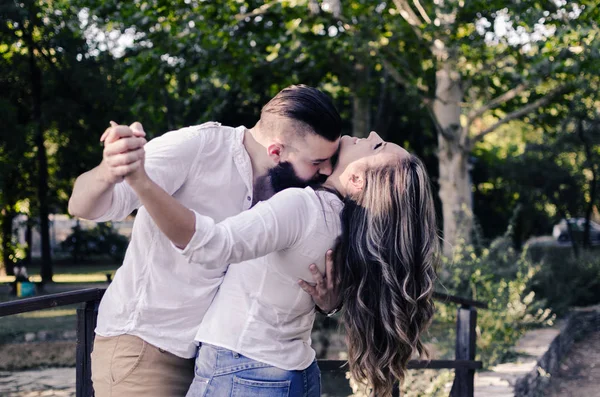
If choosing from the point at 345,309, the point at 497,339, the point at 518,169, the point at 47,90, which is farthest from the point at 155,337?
the point at 518,169

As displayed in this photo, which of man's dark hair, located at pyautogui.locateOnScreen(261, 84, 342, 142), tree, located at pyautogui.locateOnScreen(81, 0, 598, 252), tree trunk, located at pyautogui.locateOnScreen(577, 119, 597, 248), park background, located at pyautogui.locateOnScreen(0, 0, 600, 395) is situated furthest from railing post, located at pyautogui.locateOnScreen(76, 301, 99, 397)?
tree trunk, located at pyautogui.locateOnScreen(577, 119, 597, 248)

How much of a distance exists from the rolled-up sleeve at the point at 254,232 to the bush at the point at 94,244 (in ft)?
80.9

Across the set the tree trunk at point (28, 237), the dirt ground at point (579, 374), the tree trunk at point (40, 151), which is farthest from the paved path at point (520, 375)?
→ the tree trunk at point (28, 237)

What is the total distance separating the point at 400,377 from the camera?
2264mm

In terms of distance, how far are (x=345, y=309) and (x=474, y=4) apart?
8.65 m

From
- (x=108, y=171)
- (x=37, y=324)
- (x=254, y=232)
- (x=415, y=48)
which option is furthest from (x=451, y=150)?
(x=108, y=171)

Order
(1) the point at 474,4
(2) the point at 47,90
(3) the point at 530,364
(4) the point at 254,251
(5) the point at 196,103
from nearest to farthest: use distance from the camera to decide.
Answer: (4) the point at 254,251, (3) the point at 530,364, (1) the point at 474,4, (5) the point at 196,103, (2) the point at 47,90

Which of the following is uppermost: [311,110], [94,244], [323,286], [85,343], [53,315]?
[311,110]

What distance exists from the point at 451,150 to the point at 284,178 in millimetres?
10363

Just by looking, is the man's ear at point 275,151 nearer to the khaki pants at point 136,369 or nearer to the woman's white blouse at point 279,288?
the woman's white blouse at point 279,288

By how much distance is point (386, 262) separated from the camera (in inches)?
82.7

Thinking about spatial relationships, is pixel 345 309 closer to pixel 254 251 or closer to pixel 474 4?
pixel 254 251

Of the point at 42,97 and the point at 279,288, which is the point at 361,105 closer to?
the point at 42,97

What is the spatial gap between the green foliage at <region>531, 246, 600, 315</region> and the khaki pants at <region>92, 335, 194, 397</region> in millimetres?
8654
